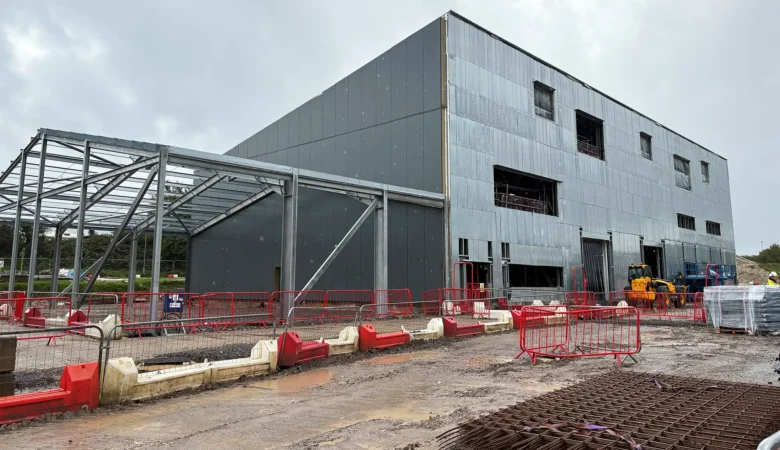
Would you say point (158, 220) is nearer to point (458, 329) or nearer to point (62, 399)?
point (62, 399)

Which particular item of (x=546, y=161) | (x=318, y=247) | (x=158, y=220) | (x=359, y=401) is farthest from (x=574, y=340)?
(x=546, y=161)

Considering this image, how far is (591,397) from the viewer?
20.6 ft

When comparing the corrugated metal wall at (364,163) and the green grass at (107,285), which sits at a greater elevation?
the corrugated metal wall at (364,163)

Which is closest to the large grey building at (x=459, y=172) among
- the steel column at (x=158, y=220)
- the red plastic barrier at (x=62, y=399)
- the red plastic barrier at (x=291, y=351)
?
the steel column at (x=158, y=220)

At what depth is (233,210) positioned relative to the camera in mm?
30500

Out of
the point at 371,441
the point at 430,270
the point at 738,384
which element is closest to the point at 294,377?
the point at 371,441

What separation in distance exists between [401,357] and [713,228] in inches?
1776

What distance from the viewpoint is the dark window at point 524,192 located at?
85.8 feet

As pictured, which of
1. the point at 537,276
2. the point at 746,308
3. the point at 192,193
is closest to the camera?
the point at 746,308

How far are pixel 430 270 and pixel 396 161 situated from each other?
5550mm

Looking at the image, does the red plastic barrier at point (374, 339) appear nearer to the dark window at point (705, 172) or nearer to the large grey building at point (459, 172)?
the large grey building at point (459, 172)

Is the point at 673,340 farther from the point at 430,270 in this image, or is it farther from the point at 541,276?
the point at 541,276

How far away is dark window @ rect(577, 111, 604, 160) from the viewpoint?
31.6 metres

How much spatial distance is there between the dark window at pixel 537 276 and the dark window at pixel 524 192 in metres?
3.17
